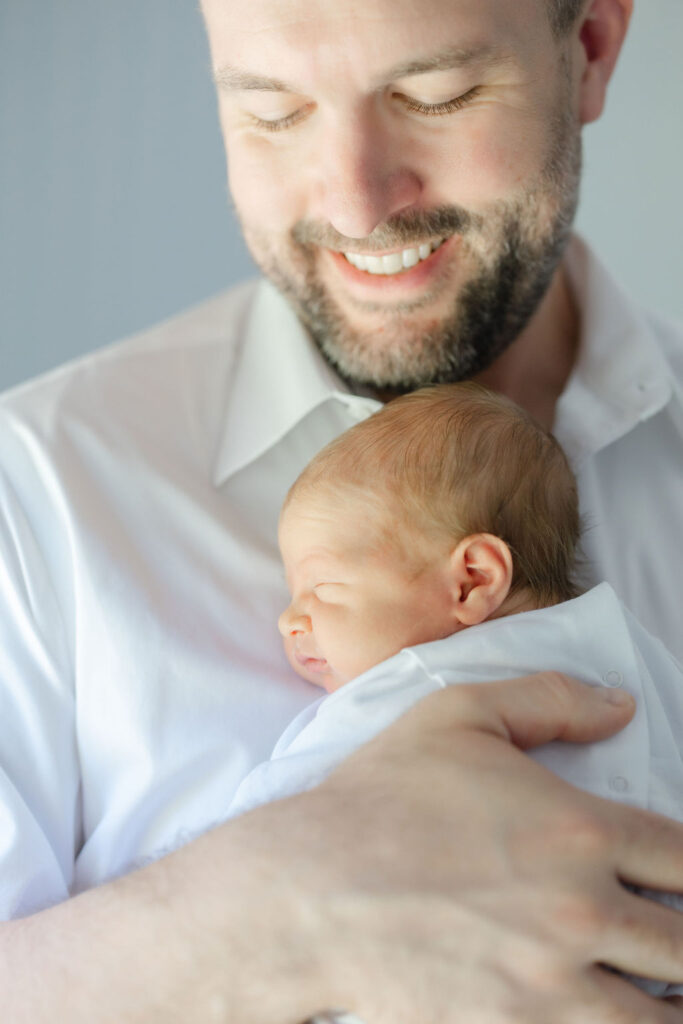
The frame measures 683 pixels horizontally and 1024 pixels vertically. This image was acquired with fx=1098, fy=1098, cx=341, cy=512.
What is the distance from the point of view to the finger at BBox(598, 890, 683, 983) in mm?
1046

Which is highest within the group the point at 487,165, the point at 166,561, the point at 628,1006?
the point at 487,165

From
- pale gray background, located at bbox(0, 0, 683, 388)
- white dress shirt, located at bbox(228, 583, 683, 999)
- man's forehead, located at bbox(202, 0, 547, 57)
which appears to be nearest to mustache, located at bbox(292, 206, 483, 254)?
man's forehead, located at bbox(202, 0, 547, 57)

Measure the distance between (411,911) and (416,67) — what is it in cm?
103

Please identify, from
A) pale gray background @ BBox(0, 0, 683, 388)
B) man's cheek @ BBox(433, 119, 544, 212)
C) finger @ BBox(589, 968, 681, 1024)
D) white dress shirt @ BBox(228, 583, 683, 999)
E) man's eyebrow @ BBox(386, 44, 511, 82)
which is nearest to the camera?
finger @ BBox(589, 968, 681, 1024)

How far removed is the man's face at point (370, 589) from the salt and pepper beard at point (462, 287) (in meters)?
0.43

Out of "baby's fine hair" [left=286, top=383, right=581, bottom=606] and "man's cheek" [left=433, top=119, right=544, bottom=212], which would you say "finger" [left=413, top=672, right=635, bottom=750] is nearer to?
"baby's fine hair" [left=286, top=383, right=581, bottom=606]

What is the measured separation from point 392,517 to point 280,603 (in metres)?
0.24

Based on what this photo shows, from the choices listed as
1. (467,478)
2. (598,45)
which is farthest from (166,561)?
(598,45)

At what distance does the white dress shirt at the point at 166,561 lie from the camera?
1.36m

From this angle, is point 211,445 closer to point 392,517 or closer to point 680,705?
point 392,517

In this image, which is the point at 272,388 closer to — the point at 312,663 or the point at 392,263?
the point at 392,263

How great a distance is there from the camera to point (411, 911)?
41.4 inches

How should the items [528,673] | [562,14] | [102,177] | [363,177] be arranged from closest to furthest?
[528,673] < [363,177] < [562,14] < [102,177]

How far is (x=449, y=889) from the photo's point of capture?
106 cm
